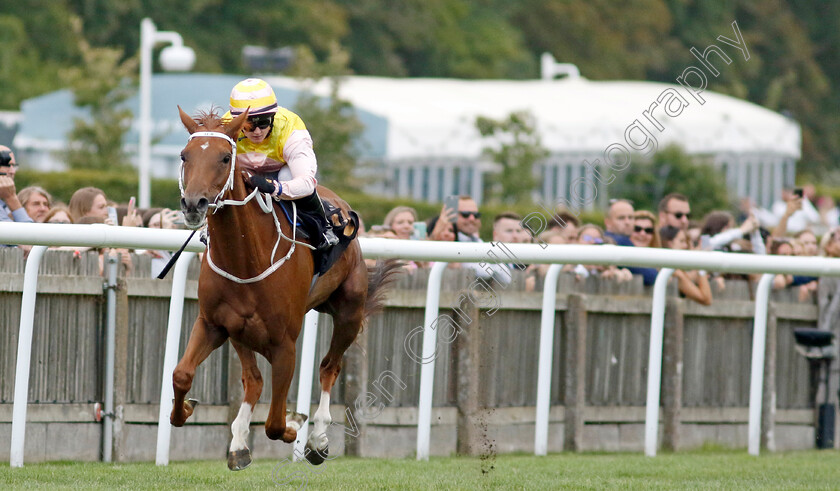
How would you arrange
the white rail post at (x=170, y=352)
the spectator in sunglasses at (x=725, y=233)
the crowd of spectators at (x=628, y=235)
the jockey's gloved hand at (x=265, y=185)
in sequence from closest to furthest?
the jockey's gloved hand at (x=265, y=185), the white rail post at (x=170, y=352), the crowd of spectators at (x=628, y=235), the spectator in sunglasses at (x=725, y=233)

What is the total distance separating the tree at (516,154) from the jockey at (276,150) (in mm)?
19238

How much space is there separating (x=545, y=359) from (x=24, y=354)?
3.08 meters

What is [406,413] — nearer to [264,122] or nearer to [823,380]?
[264,122]

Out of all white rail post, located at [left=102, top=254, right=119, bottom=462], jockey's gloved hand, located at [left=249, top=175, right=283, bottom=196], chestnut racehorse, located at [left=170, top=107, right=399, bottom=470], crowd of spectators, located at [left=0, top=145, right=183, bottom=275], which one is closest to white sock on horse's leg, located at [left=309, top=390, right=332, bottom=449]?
chestnut racehorse, located at [left=170, top=107, right=399, bottom=470]

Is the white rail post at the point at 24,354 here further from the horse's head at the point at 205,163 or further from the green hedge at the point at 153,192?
the green hedge at the point at 153,192

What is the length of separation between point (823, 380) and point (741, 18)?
1616 inches

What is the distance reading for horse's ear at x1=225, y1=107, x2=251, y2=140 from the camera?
5931 mm

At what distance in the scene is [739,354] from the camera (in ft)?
32.9

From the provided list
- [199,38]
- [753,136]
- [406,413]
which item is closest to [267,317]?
[406,413]

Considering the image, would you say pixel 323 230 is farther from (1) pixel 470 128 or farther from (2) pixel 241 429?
(1) pixel 470 128

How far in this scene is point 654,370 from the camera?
28.7ft

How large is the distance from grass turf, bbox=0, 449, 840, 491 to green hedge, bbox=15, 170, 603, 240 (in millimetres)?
13012

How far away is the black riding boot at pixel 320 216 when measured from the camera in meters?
6.62

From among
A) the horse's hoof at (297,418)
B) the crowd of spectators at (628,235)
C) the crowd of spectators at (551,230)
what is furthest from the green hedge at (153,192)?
the horse's hoof at (297,418)
